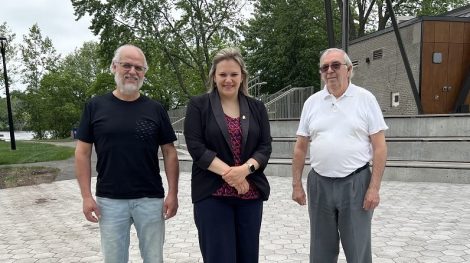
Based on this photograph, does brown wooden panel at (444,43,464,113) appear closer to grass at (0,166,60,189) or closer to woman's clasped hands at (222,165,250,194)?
grass at (0,166,60,189)

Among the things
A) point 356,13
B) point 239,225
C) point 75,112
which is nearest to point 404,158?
point 239,225

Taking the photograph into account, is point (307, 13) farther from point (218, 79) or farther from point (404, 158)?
point (218, 79)

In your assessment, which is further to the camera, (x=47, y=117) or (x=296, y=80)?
(x=47, y=117)

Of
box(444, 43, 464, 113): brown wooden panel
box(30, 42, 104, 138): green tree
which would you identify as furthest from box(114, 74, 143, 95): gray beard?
box(30, 42, 104, 138): green tree

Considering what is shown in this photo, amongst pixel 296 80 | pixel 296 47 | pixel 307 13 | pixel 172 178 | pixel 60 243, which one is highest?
pixel 307 13

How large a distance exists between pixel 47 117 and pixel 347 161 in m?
36.4

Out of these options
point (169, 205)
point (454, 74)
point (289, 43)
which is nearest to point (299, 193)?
point (169, 205)

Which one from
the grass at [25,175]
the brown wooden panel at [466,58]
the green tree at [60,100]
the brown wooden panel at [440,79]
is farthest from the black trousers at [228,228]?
the green tree at [60,100]

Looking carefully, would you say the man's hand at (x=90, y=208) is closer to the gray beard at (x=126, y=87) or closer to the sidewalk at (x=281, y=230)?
the gray beard at (x=126, y=87)

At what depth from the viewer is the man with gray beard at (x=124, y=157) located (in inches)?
104

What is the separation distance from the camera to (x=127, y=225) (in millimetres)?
2785

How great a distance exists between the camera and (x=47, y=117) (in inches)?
1358

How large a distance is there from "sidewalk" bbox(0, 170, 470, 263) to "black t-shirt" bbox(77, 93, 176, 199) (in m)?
1.84

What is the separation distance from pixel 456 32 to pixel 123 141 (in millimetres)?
14636
